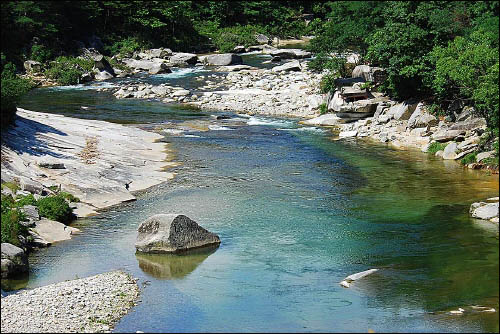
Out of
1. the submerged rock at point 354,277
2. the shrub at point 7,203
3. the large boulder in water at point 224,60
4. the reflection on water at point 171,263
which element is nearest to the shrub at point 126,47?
the large boulder in water at point 224,60

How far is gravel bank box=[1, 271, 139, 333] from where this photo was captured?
24.0 m

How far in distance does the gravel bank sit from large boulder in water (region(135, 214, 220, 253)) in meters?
3.27

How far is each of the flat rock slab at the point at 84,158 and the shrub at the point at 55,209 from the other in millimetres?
1705

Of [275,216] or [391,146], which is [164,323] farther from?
[391,146]

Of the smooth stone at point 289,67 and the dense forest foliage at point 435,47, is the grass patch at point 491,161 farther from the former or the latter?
the smooth stone at point 289,67

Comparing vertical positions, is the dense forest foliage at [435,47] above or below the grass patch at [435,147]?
above

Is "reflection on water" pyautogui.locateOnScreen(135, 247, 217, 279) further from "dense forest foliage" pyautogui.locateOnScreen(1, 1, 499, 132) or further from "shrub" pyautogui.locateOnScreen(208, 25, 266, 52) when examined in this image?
"shrub" pyautogui.locateOnScreen(208, 25, 266, 52)

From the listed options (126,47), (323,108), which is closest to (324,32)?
(323,108)

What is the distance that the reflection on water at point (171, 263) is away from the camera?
3019 cm

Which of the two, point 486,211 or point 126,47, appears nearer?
point 486,211

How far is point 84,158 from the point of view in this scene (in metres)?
45.0

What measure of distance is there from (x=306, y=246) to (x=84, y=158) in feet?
59.6

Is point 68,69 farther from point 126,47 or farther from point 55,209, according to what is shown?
point 55,209

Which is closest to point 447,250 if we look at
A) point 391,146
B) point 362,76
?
point 391,146
